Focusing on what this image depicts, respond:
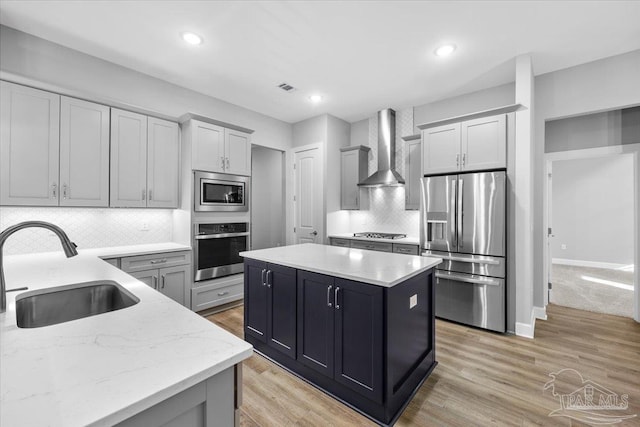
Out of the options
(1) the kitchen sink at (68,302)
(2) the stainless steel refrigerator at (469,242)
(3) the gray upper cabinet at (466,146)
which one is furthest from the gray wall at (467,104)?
(1) the kitchen sink at (68,302)

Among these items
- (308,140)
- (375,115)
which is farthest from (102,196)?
(375,115)

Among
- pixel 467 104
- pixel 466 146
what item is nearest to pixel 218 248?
pixel 466 146

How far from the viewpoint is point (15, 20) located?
2.50 meters

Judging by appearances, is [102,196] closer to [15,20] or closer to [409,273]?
[15,20]

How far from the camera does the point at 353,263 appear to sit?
223 cm

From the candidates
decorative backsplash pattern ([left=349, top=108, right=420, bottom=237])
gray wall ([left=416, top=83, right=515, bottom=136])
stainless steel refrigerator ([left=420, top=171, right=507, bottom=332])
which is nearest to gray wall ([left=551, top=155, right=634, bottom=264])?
gray wall ([left=416, top=83, right=515, bottom=136])

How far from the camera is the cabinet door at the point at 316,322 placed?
203 cm

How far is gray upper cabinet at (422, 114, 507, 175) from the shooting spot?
10.5 feet

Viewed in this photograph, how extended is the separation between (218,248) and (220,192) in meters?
0.77

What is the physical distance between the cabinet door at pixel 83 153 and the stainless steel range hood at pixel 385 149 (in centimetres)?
355

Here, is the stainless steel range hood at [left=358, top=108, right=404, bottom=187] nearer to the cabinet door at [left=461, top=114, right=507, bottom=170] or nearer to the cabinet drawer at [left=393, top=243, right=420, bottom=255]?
the cabinet drawer at [left=393, top=243, right=420, bottom=255]

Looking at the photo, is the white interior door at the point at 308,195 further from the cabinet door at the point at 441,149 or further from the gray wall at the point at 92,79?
the cabinet door at the point at 441,149

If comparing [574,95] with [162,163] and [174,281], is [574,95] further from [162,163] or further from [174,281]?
[174,281]

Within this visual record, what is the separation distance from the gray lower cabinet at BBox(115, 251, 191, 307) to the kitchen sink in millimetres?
1421
